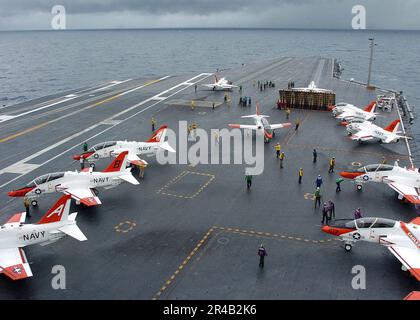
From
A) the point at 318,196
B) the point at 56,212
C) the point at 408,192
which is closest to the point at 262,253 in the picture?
the point at 318,196

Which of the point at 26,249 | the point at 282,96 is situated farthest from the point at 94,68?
the point at 26,249

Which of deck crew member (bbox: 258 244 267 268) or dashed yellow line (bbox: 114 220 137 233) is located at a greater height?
deck crew member (bbox: 258 244 267 268)

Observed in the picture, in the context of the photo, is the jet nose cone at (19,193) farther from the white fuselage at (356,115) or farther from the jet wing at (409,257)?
the white fuselage at (356,115)

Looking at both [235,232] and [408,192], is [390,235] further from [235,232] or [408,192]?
[235,232]

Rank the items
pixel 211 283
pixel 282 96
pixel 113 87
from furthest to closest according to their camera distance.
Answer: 1. pixel 113 87
2. pixel 282 96
3. pixel 211 283

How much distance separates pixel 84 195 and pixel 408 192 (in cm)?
2774

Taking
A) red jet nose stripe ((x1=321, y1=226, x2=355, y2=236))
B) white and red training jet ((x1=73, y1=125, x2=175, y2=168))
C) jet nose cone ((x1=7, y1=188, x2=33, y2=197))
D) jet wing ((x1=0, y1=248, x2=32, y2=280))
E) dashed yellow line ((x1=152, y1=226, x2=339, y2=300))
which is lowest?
dashed yellow line ((x1=152, y1=226, x2=339, y2=300))

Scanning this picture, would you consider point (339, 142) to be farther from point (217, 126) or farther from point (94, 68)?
point (94, 68)

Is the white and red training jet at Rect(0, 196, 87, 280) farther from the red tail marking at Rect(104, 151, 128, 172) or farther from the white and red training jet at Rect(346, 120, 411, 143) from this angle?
the white and red training jet at Rect(346, 120, 411, 143)

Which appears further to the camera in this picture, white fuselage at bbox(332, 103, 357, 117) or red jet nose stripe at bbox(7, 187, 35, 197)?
white fuselage at bbox(332, 103, 357, 117)

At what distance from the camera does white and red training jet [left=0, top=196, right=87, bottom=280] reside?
2248 cm

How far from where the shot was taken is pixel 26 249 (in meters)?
26.3

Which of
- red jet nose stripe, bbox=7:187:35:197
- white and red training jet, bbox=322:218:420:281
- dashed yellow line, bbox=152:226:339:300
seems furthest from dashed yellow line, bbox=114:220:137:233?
white and red training jet, bbox=322:218:420:281
